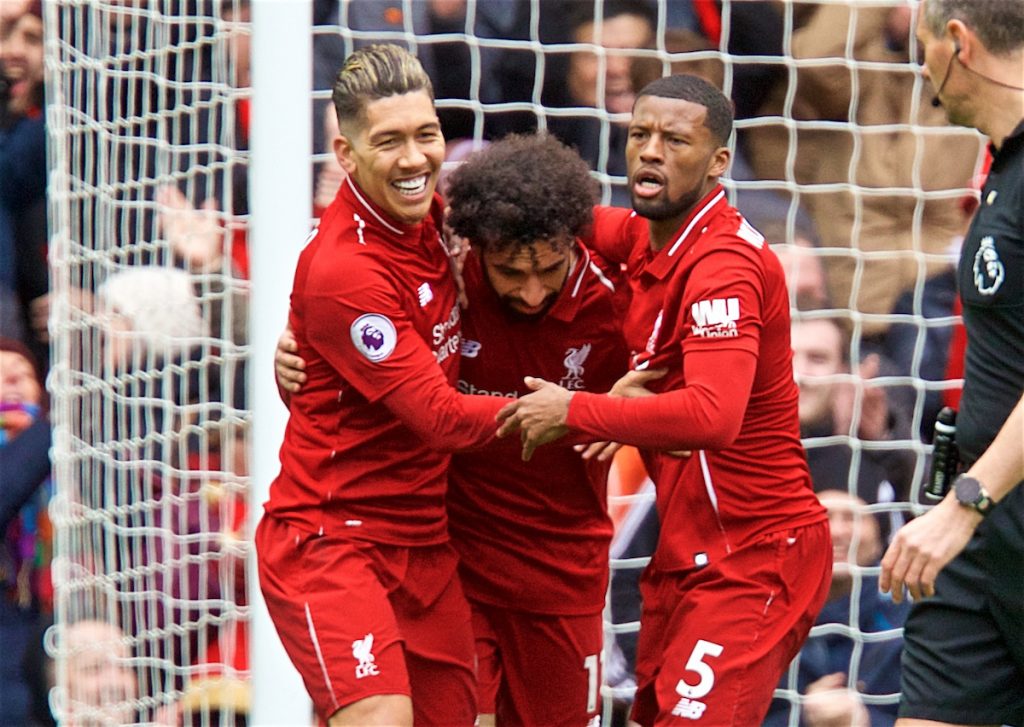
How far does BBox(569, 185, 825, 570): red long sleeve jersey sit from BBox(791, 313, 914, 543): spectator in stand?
3.25 ft

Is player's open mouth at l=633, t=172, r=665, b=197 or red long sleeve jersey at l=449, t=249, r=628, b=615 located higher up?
player's open mouth at l=633, t=172, r=665, b=197

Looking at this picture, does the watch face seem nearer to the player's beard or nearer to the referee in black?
the referee in black

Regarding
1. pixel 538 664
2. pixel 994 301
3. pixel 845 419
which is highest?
pixel 994 301

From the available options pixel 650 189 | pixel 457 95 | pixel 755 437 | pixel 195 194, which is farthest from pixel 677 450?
pixel 195 194

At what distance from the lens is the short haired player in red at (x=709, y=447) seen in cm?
322

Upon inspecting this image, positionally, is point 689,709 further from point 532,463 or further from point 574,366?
point 574,366

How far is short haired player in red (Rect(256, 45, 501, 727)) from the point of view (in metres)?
3.25

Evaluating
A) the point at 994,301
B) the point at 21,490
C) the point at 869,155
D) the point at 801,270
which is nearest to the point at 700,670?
the point at 994,301

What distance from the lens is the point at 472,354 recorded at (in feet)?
11.7

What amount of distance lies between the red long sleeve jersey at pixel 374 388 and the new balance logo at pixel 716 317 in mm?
434

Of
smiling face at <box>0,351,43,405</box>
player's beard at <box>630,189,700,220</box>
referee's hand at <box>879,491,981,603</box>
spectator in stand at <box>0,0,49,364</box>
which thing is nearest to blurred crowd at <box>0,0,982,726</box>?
smiling face at <box>0,351,43,405</box>

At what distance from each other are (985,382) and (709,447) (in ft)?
1.81

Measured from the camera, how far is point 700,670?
3322mm

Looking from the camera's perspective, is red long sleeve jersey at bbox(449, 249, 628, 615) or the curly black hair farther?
red long sleeve jersey at bbox(449, 249, 628, 615)
